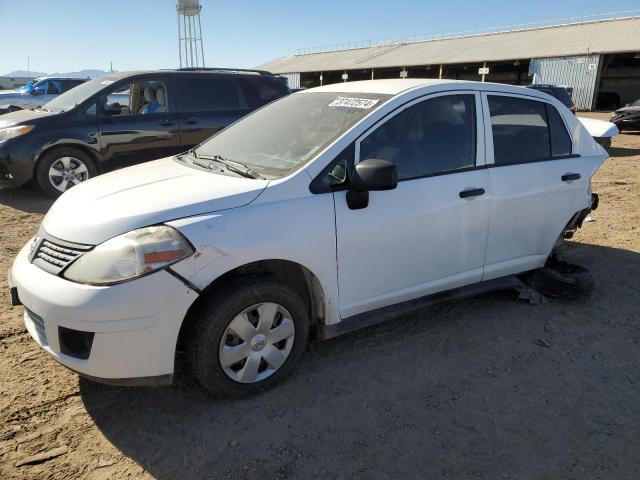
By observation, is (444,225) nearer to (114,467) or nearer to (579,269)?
(579,269)

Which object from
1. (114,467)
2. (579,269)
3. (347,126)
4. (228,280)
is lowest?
(114,467)

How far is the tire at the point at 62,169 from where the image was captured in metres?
7.19

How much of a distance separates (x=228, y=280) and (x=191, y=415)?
0.78m

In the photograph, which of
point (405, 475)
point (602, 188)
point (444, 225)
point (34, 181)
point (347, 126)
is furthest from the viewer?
point (602, 188)

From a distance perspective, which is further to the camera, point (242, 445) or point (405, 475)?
point (242, 445)

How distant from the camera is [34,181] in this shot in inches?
288

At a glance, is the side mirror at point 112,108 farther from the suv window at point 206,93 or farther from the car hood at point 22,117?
the suv window at point 206,93

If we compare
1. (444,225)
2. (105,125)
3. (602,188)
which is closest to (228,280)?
(444,225)

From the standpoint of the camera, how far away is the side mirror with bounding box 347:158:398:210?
112 inches

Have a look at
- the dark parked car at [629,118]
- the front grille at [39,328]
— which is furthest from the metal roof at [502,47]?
the front grille at [39,328]

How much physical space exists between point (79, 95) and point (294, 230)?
20.6 feet

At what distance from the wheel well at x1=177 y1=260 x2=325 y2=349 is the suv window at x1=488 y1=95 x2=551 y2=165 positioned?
169cm

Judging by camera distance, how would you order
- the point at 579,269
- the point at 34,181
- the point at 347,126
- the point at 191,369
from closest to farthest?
1. the point at 191,369
2. the point at 347,126
3. the point at 579,269
4. the point at 34,181

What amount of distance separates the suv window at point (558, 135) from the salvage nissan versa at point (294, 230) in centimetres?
3
